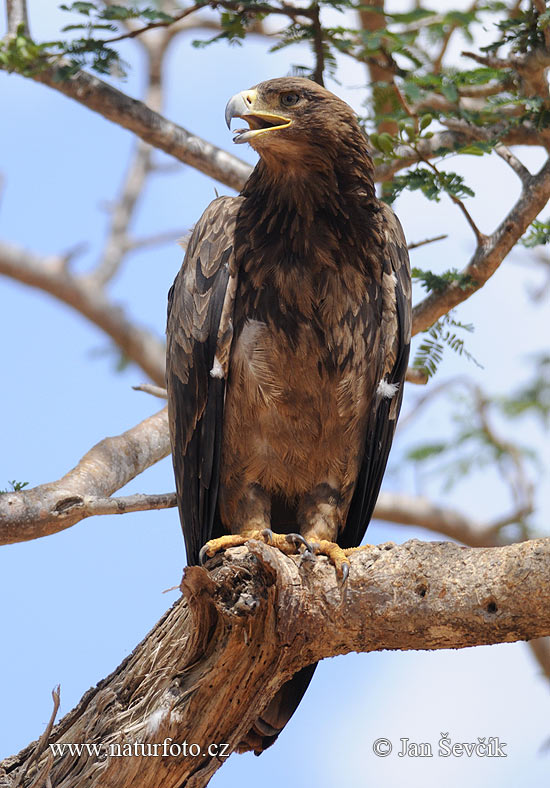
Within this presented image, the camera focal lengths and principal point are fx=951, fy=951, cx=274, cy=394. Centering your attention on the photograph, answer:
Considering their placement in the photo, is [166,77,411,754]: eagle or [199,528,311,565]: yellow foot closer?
Answer: [199,528,311,565]: yellow foot

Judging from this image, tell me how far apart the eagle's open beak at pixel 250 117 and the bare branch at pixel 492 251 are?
1508mm

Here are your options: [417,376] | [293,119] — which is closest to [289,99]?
[293,119]

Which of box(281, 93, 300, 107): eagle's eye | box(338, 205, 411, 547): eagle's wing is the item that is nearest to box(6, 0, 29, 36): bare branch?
box(281, 93, 300, 107): eagle's eye

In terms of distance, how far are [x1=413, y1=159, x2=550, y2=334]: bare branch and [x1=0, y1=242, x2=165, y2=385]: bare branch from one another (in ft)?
19.1

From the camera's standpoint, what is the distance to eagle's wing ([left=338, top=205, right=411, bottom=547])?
15.2 ft

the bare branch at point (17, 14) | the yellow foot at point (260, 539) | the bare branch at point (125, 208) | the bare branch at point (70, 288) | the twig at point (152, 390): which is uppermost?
the bare branch at point (125, 208)

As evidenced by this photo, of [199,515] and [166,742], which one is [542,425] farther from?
[166,742]

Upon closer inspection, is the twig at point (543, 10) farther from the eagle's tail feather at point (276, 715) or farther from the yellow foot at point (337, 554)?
the eagle's tail feather at point (276, 715)

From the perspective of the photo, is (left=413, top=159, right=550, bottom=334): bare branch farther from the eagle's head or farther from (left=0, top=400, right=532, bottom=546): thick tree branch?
(left=0, top=400, right=532, bottom=546): thick tree branch

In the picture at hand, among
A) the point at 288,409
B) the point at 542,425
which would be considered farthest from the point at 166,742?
the point at 542,425

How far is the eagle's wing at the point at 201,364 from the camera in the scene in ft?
14.7

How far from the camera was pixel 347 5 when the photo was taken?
5.46 metres

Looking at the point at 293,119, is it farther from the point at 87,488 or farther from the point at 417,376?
the point at 87,488

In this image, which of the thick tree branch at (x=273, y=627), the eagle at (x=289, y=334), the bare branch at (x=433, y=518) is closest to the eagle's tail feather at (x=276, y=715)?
the eagle at (x=289, y=334)
